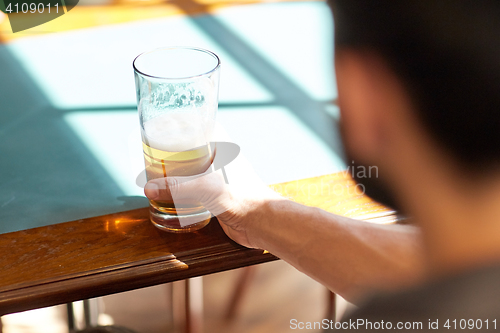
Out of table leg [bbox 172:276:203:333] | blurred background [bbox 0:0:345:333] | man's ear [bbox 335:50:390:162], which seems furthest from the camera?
table leg [bbox 172:276:203:333]

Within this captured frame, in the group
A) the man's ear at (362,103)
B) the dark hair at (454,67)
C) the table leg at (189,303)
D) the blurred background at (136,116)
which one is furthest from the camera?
A: the table leg at (189,303)

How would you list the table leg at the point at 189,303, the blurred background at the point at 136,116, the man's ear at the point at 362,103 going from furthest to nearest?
the table leg at the point at 189,303 → the blurred background at the point at 136,116 → the man's ear at the point at 362,103

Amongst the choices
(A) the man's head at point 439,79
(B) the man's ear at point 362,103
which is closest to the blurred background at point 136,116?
(B) the man's ear at point 362,103

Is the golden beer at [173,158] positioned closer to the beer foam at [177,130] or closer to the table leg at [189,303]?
the beer foam at [177,130]

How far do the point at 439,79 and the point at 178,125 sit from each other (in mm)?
297

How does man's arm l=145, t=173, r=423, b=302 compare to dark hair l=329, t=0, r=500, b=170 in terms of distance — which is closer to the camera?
dark hair l=329, t=0, r=500, b=170

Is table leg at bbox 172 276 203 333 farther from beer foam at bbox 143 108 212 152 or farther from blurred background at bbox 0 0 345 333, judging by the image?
beer foam at bbox 143 108 212 152

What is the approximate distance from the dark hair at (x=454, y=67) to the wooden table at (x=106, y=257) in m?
0.27

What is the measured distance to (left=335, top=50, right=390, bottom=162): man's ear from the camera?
438mm

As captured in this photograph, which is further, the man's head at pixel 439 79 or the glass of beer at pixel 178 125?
the glass of beer at pixel 178 125

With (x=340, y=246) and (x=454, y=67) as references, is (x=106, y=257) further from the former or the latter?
(x=454, y=67)

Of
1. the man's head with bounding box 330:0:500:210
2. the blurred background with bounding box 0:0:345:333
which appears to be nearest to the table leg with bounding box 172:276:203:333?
the blurred background with bounding box 0:0:345:333

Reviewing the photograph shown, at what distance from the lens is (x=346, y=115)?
0.80 metres

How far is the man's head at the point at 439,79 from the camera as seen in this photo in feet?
1.00
